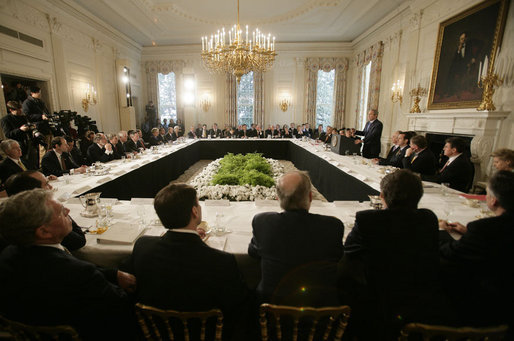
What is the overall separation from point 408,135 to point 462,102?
5.23ft

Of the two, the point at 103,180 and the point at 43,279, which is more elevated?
the point at 43,279

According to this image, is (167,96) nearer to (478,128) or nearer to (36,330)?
(478,128)

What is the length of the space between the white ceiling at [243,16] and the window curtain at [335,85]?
100cm

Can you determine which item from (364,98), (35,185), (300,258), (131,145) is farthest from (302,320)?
(364,98)

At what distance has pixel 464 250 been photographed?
1.20m

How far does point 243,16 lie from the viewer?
784cm

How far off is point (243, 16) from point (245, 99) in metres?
3.71

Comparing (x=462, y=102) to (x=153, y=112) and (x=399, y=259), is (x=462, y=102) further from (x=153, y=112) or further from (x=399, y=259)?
(x=153, y=112)

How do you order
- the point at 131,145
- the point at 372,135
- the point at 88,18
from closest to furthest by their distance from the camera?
the point at 372,135 → the point at 131,145 → the point at 88,18

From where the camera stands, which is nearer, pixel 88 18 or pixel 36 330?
pixel 36 330

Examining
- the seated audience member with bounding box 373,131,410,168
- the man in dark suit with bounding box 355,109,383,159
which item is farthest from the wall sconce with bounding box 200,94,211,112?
the seated audience member with bounding box 373,131,410,168

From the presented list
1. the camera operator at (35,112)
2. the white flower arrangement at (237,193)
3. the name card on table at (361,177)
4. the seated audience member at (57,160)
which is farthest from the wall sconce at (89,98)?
the name card on table at (361,177)

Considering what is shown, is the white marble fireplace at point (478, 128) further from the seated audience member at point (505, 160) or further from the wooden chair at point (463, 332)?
the wooden chair at point (463, 332)

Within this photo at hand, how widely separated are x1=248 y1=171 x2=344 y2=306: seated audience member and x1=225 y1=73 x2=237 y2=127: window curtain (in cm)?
1024
